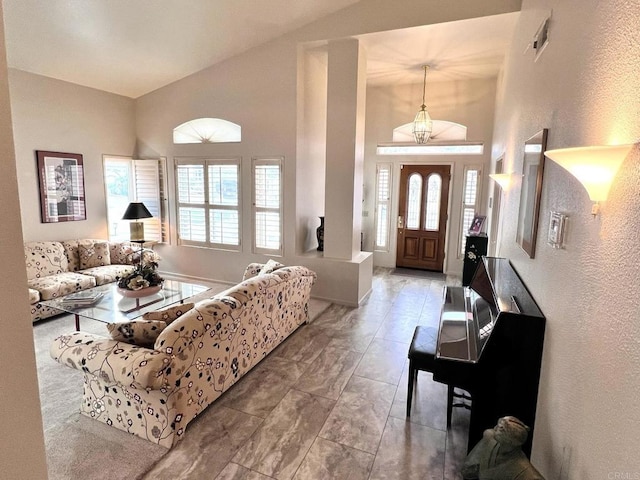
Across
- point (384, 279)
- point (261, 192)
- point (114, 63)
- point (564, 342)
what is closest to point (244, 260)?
point (261, 192)

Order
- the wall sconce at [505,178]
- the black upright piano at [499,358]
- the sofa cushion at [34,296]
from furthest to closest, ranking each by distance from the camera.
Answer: the sofa cushion at [34,296] < the wall sconce at [505,178] < the black upright piano at [499,358]

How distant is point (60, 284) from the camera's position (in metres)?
4.48

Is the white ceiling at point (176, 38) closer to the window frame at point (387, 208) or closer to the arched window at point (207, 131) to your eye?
the arched window at point (207, 131)

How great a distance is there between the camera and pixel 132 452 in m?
2.32

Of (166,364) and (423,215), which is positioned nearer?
(166,364)

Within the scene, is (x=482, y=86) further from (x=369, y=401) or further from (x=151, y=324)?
(x=151, y=324)

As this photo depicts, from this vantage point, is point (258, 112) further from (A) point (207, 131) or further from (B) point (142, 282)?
(B) point (142, 282)

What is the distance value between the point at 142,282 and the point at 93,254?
2.20 meters

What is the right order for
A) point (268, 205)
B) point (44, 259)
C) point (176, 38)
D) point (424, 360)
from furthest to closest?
point (268, 205)
point (44, 259)
point (176, 38)
point (424, 360)

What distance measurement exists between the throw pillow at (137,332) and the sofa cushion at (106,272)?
2974mm

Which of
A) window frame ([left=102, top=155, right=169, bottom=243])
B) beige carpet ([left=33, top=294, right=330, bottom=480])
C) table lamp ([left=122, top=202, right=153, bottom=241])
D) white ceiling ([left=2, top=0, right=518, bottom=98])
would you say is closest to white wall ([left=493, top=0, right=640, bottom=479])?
beige carpet ([left=33, top=294, right=330, bottom=480])

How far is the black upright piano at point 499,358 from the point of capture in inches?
75.6

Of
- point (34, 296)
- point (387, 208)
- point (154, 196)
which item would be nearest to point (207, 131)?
point (154, 196)

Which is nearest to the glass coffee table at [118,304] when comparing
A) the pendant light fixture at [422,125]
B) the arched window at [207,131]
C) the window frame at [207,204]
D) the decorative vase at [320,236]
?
the window frame at [207,204]
